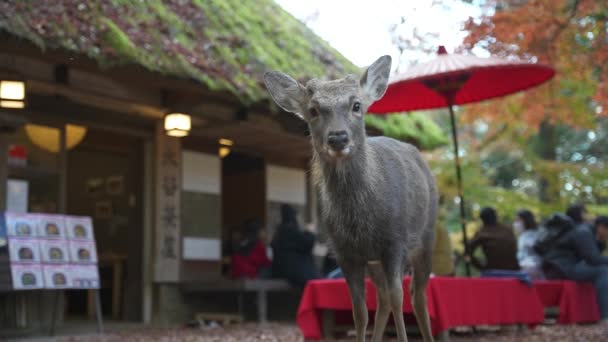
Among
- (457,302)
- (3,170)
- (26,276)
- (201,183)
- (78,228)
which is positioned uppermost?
(201,183)

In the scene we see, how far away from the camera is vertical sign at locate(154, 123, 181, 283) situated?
10102 millimetres

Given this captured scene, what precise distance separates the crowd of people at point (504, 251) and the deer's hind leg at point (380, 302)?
3740mm

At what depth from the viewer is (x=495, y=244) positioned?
343 inches

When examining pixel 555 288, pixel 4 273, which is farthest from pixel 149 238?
pixel 555 288

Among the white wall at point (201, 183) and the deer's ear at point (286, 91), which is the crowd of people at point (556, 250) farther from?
the deer's ear at point (286, 91)

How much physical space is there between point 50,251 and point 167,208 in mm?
2553

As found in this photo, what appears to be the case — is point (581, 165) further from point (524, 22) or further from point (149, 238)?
point (149, 238)

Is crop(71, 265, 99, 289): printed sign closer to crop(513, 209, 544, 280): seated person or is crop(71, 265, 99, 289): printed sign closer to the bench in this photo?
the bench

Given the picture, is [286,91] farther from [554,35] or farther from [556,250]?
A: [556,250]

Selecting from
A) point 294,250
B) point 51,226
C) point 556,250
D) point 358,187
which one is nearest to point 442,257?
Answer: point 556,250

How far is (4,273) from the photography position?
298 inches

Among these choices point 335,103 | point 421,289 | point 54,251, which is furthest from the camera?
point 54,251

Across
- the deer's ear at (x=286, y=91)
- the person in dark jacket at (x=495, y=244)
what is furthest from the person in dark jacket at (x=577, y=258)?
the deer's ear at (x=286, y=91)

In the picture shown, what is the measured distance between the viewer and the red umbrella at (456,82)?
24.0 ft
